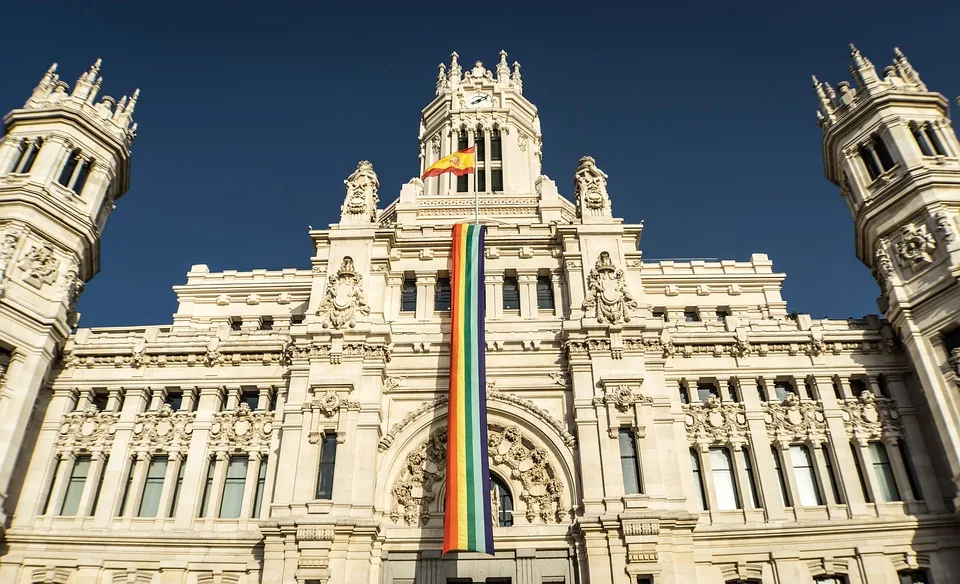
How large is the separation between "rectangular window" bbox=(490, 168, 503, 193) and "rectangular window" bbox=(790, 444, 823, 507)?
36843 mm

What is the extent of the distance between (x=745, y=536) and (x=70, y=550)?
31207mm

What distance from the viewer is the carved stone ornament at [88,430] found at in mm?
35688

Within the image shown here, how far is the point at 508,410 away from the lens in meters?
34.3

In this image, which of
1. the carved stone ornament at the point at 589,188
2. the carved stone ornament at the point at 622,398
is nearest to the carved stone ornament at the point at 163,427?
the carved stone ornament at the point at 622,398

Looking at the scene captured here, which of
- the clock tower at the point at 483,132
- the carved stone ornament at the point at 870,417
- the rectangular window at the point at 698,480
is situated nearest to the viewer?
the rectangular window at the point at 698,480

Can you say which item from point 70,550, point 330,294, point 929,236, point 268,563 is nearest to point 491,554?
point 268,563

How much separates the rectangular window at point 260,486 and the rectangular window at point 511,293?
14.8m

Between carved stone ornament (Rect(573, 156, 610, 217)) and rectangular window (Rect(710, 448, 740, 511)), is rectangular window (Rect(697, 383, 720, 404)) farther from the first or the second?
carved stone ornament (Rect(573, 156, 610, 217))

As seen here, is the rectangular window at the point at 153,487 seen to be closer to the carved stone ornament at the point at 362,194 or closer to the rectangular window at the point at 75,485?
the rectangular window at the point at 75,485

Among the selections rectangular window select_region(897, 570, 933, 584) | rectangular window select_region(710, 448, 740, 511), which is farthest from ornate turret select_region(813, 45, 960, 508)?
rectangular window select_region(710, 448, 740, 511)

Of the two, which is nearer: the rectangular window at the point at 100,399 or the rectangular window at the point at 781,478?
the rectangular window at the point at 781,478

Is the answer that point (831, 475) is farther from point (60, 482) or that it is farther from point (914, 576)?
point (60, 482)

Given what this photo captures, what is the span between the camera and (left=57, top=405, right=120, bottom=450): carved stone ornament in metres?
35.7

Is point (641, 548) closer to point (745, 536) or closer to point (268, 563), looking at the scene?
point (745, 536)
